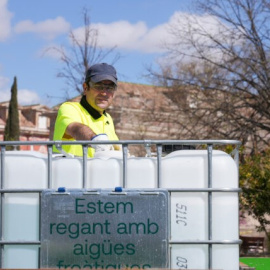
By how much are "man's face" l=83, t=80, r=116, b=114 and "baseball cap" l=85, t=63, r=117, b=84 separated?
0.27 ft

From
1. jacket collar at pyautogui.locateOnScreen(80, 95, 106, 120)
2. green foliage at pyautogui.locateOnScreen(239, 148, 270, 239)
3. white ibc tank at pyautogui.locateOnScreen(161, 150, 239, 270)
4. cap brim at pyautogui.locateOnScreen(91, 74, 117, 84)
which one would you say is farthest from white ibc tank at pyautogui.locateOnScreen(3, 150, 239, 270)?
green foliage at pyautogui.locateOnScreen(239, 148, 270, 239)

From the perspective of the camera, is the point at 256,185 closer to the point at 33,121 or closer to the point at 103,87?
the point at 103,87

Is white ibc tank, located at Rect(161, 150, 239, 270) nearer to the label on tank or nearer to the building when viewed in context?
the label on tank

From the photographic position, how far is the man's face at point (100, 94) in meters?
5.30

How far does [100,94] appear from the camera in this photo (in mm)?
5312

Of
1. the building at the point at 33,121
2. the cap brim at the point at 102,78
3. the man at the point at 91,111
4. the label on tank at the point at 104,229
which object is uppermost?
the building at the point at 33,121

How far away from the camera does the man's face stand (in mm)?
5299

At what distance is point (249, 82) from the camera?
2225 cm

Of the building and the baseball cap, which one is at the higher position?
the building

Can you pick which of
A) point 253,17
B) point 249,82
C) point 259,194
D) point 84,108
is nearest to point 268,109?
point 249,82

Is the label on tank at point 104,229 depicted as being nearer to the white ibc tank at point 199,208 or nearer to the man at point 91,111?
the white ibc tank at point 199,208

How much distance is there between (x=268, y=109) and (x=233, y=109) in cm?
98

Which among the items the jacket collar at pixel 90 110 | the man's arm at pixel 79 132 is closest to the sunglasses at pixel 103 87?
the jacket collar at pixel 90 110

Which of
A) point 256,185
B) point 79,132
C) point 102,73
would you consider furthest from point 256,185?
point 79,132
